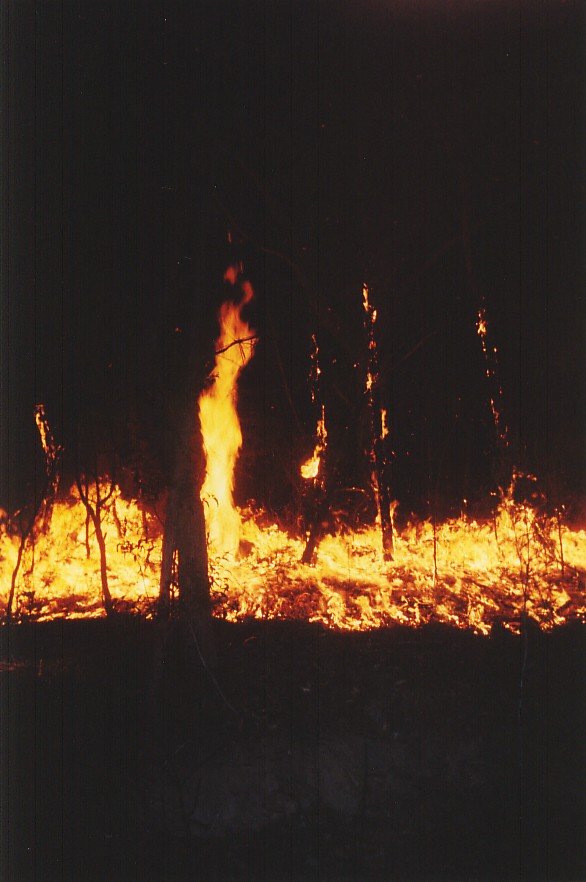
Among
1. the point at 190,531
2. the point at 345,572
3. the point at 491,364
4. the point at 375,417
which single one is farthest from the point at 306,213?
the point at 345,572

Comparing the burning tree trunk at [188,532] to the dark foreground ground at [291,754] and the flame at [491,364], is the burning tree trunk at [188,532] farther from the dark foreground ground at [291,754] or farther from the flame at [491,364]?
the flame at [491,364]

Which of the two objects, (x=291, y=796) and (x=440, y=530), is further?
(x=440, y=530)

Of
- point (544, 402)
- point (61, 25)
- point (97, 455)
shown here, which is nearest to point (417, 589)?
point (544, 402)

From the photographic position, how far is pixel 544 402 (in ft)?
8.87

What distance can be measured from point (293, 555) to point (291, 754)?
88 cm

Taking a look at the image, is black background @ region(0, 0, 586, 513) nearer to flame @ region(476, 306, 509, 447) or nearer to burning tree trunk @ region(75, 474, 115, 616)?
flame @ region(476, 306, 509, 447)

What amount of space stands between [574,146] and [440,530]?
1.91 metres

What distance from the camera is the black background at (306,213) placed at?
8.73 ft

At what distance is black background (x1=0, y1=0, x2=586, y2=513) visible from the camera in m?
2.66

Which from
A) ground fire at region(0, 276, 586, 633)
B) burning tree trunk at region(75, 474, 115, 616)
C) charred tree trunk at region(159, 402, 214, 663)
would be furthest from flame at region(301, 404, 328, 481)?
burning tree trunk at region(75, 474, 115, 616)

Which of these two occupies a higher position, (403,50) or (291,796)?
(403,50)

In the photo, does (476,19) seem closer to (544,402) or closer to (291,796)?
(544,402)

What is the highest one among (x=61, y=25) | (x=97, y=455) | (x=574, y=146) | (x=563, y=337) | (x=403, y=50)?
(x=61, y=25)

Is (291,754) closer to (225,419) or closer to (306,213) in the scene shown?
(225,419)
